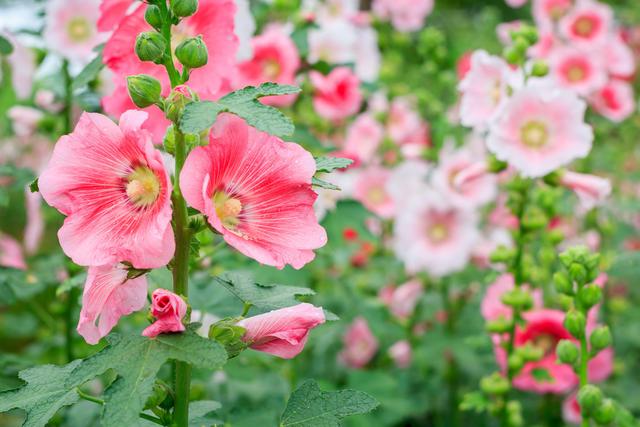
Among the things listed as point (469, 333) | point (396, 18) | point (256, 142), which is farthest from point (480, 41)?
point (256, 142)

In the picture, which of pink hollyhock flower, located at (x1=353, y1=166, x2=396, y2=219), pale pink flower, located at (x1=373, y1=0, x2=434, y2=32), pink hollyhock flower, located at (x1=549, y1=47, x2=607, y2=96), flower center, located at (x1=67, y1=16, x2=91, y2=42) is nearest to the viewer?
flower center, located at (x1=67, y1=16, x2=91, y2=42)

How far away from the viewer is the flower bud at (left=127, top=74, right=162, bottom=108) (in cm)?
92

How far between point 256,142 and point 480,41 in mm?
3972

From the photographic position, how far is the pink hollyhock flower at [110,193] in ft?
2.86

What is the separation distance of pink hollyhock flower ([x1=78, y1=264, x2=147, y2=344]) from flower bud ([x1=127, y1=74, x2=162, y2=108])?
19cm

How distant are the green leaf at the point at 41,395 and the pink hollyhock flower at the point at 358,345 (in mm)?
1940

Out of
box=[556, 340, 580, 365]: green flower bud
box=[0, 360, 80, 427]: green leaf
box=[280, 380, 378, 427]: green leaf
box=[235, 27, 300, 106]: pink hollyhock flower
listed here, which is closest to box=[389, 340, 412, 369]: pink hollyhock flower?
box=[235, 27, 300, 106]: pink hollyhock flower

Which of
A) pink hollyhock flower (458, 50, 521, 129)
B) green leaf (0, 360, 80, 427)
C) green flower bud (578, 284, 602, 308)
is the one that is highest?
green leaf (0, 360, 80, 427)

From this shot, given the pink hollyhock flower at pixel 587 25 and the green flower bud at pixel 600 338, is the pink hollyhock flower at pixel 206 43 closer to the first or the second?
the green flower bud at pixel 600 338

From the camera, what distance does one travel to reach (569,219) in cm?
298

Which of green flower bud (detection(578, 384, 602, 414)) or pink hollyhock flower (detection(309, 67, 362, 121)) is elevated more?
green flower bud (detection(578, 384, 602, 414))

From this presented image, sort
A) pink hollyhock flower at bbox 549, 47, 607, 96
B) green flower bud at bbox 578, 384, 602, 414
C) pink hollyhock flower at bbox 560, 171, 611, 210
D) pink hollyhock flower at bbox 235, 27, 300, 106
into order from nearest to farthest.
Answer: green flower bud at bbox 578, 384, 602, 414 < pink hollyhock flower at bbox 560, 171, 611, 210 < pink hollyhock flower at bbox 235, 27, 300, 106 < pink hollyhock flower at bbox 549, 47, 607, 96

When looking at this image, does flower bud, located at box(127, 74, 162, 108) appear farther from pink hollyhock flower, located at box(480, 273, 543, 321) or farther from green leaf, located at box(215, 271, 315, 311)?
pink hollyhock flower, located at box(480, 273, 543, 321)

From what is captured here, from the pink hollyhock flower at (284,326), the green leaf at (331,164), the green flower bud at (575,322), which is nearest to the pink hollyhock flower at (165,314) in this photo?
the pink hollyhock flower at (284,326)
